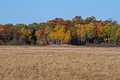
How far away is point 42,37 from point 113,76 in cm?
6352

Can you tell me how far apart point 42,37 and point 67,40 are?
10197mm

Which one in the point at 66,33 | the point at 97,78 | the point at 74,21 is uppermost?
the point at 74,21

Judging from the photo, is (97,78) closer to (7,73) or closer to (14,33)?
(7,73)

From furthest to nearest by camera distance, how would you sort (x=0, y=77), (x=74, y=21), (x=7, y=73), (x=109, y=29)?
(x=74, y=21), (x=109, y=29), (x=7, y=73), (x=0, y=77)

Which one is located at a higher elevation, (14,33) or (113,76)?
(14,33)

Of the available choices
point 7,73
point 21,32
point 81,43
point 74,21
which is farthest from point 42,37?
point 7,73

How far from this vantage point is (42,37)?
240 ft

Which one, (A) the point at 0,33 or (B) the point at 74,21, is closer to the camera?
(A) the point at 0,33

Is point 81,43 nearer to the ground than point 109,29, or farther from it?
nearer to the ground

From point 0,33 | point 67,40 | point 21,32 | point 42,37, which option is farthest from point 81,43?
point 0,33

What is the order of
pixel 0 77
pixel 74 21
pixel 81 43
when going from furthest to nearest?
pixel 74 21
pixel 81 43
pixel 0 77

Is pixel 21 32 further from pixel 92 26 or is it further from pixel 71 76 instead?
pixel 71 76

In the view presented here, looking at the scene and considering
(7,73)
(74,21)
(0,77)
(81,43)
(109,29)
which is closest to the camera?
(0,77)

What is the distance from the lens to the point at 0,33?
7400cm
